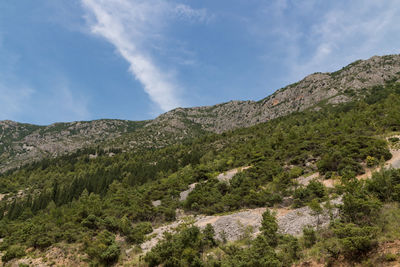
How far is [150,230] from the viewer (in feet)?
109

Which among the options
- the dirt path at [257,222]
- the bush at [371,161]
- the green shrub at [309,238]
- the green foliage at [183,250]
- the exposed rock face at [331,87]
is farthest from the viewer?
A: the exposed rock face at [331,87]

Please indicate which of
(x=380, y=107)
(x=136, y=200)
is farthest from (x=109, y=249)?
(x=380, y=107)

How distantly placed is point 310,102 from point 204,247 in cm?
14780

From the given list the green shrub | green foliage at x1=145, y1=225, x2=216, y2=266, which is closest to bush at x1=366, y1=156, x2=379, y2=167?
the green shrub

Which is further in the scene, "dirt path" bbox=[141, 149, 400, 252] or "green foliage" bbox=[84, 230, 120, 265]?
"green foliage" bbox=[84, 230, 120, 265]

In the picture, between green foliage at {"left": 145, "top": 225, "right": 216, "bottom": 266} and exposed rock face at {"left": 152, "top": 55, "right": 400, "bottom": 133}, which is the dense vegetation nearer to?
green foliage at {"left": 145, "top": 225, "right": 216, "bottom": 266}

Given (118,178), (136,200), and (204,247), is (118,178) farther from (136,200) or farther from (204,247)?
(204,247)

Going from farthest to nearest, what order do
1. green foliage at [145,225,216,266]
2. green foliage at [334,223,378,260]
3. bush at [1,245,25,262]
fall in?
bush at [1,245,25,262], green foliage at [145,225,216,266], green foliage at [334,223,378,260]

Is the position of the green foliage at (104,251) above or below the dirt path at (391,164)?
below

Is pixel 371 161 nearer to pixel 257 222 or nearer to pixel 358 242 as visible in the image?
pixel 257 222

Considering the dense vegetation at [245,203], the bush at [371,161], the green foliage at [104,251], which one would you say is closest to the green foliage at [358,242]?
the dense vegetation at [245,203]

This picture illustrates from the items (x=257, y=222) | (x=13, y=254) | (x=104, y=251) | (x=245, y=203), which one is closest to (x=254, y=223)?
(x=257, y=222)

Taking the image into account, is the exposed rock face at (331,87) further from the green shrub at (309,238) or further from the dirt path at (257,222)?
the green shrub at (309,238)

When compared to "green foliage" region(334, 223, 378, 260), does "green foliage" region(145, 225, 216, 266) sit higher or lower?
lower
